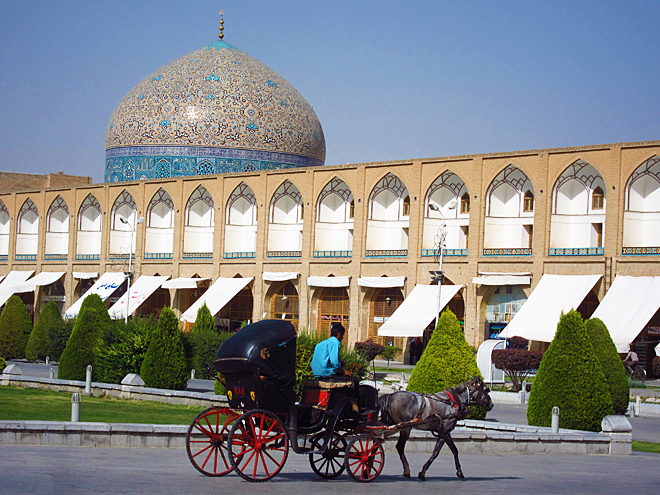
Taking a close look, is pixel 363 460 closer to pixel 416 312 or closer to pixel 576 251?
pixel 576 251

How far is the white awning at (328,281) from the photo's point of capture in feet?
108

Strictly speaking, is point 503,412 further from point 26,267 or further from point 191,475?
point 26,267

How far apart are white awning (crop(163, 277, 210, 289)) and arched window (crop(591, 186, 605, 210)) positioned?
1545 centimetres

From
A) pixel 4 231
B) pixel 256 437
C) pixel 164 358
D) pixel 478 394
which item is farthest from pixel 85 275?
pixel 256 437

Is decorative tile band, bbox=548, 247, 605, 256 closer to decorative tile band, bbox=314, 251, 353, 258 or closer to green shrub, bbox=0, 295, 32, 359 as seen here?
decorative tile band, bbox=314, 251, 353, 258

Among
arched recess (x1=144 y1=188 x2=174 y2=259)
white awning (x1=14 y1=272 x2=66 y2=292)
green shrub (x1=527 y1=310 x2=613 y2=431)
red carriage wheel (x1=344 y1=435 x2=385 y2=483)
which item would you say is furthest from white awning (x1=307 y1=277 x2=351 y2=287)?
red carriage wheel (x1=344 y1=435 x2=385 y2=483)

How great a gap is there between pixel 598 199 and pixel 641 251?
8.34ft

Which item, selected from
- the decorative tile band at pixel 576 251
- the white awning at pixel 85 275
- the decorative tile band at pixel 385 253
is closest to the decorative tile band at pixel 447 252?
the decorative tile band at pixel 385 253

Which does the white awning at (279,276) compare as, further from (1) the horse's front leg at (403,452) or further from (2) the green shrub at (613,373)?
(1) the horse's front leg at (403,452)

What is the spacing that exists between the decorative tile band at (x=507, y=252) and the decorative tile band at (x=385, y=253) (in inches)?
124

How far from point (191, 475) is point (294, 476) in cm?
92

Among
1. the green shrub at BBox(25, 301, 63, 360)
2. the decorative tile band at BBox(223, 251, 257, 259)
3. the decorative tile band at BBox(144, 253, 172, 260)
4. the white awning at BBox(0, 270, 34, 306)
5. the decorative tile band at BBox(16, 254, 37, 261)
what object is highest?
the decorative tile band at BBox(223, 251, 257, 259)

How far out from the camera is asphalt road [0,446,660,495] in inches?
283

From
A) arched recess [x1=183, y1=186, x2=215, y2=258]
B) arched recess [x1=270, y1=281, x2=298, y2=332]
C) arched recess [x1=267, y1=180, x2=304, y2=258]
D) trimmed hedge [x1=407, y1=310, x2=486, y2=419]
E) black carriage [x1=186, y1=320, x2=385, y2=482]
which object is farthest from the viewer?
arched recess [x1=183, y1=186, x2=215, y2=258]
